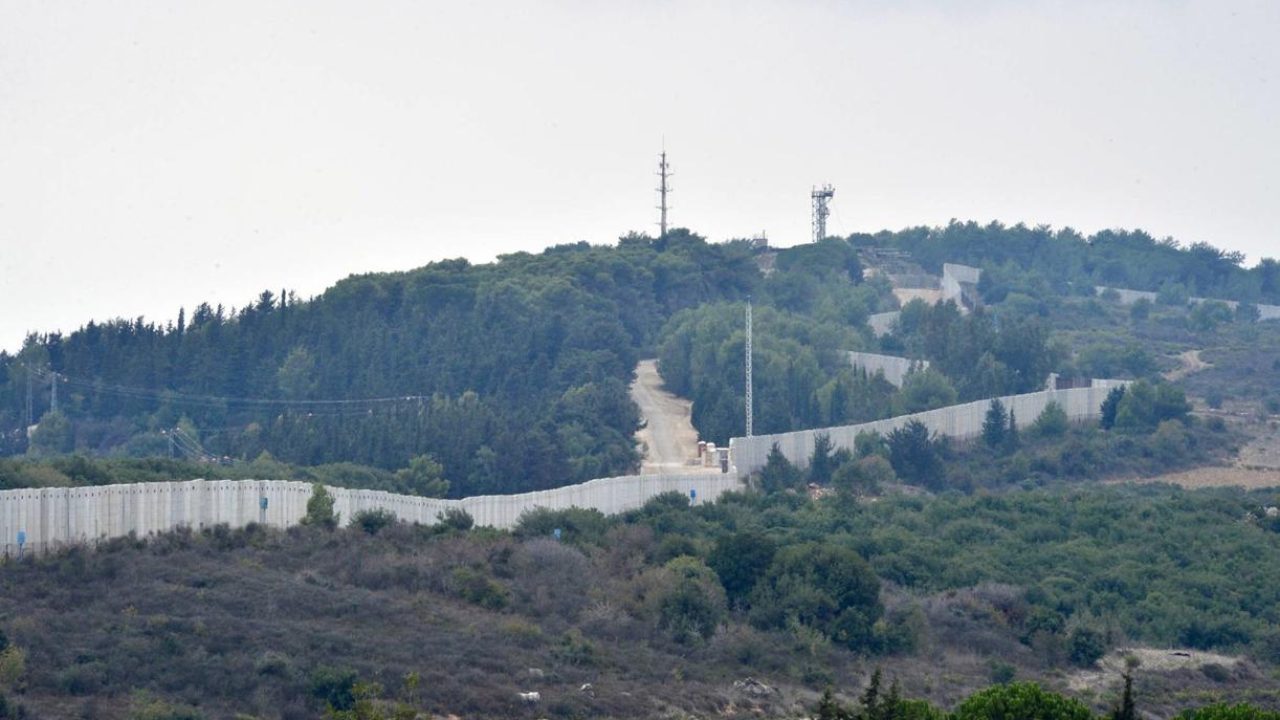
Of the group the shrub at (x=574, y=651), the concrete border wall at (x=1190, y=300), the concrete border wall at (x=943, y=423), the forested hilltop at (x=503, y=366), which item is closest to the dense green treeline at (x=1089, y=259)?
the concrete border wall at (x=1190, y=300)

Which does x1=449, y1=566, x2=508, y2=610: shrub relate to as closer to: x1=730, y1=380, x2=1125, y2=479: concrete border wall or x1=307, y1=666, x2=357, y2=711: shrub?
x1=307, y1=666, x2=357, y2=711: shrub

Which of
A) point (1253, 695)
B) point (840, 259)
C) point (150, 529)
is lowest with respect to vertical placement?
point (1253, 695)

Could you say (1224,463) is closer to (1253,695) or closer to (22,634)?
(1253,695)

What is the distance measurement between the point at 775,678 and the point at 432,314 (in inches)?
2154

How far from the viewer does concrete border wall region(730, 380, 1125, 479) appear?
77812 mm

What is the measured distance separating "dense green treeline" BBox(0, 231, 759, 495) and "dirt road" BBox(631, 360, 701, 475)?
0.99 metres

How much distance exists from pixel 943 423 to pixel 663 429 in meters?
9.38

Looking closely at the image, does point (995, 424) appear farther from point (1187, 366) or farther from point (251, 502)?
point (251, 502)

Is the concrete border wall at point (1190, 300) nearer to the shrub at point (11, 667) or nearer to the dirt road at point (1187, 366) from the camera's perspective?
the dirt road at point (1187, 366)

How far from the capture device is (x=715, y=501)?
231 ft

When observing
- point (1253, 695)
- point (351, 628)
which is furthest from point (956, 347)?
point (351, 628)

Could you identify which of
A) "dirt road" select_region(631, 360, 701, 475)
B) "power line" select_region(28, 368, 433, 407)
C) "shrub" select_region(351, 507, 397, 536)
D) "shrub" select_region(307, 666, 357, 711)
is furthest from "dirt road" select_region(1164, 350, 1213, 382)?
"shrub" select_region(307, 666, 357, 711)

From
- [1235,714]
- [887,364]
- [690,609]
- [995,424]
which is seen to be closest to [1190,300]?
→ [887,364]

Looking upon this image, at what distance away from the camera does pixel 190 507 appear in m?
52.6
